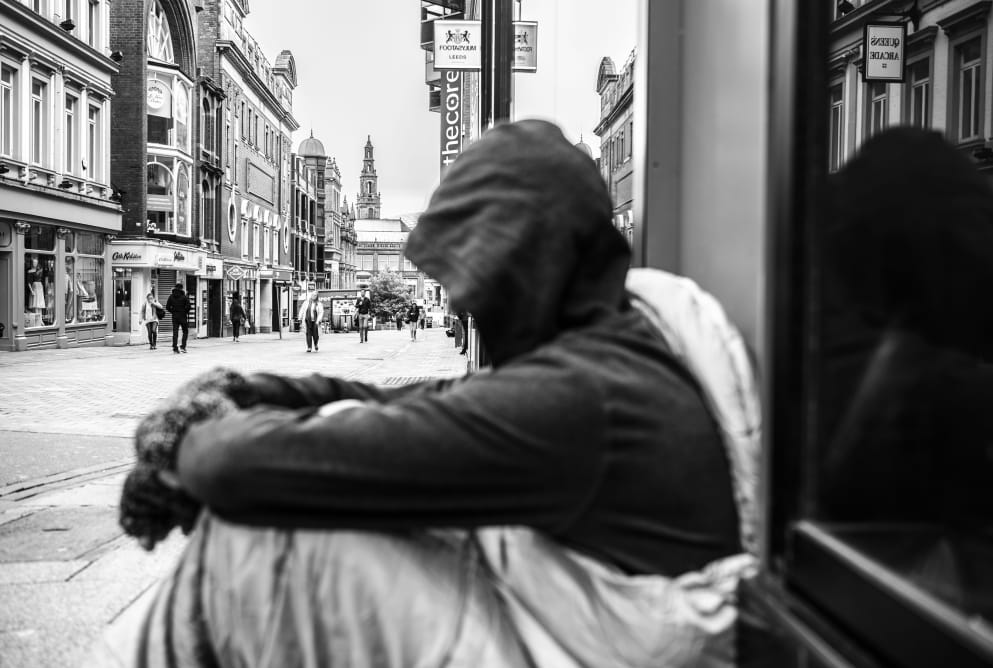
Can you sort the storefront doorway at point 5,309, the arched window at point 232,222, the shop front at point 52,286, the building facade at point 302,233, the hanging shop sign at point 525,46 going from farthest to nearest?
the building facade at point 302,233 → the arched window at point 232,222 → the shop front at point 52,286 → the storefront doorway at point 5,309 → the hanging shop sign at point 525,46

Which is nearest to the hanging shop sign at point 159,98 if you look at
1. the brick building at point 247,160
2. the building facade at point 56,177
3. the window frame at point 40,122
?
the brick building at point 247,160

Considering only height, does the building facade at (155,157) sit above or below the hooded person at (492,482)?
above

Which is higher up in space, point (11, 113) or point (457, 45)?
point (11, 113)

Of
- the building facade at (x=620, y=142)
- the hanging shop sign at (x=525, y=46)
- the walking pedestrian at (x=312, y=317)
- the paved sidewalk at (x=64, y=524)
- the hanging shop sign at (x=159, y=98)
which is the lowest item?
the paved sidewalk at (x=64, y=524)

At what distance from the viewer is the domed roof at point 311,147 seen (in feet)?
297

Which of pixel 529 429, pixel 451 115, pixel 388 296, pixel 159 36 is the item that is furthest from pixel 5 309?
pixel 388 296

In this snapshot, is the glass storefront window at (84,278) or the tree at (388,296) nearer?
the glass storefront window at (84,278)

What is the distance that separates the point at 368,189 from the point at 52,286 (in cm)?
13986

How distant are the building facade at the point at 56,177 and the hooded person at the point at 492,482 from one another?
23368 mm

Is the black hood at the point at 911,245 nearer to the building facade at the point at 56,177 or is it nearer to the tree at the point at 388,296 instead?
the building facade at the point at 56,177

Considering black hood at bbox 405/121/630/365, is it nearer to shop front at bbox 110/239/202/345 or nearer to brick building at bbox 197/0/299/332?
shop front at bbox 110/239/202/345

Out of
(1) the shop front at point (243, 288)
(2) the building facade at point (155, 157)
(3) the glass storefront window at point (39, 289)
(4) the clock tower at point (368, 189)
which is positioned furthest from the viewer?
(4) the clock tower at point (368, 189)

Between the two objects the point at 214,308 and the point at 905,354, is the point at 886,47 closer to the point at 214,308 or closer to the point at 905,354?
the point at 905,354

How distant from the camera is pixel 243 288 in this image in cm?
4631
